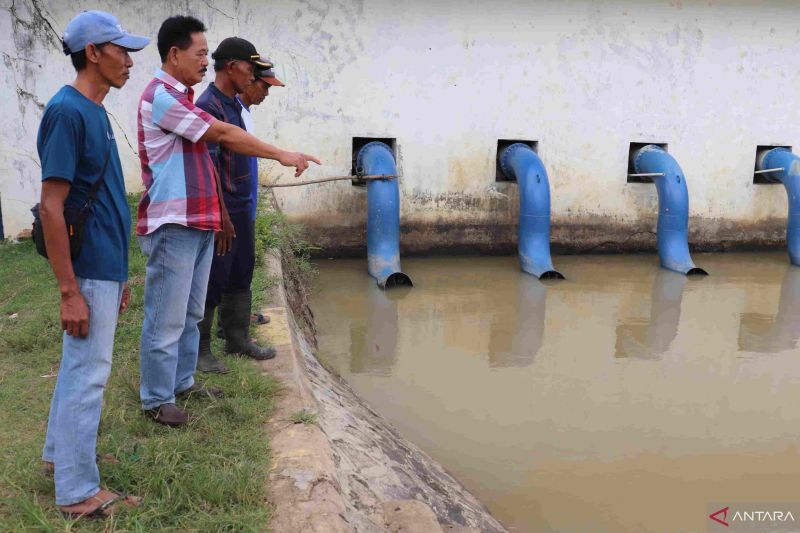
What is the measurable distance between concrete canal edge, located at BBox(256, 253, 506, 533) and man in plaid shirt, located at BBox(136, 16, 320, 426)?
576mm

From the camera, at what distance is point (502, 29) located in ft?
28.4

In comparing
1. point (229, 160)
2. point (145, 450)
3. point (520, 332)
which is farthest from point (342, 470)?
point (520, 332)

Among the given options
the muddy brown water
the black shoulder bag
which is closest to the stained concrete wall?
the muddy brown water

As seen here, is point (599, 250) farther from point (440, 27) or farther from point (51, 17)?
point (51, 17)

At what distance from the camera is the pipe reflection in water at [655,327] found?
18.9 ft

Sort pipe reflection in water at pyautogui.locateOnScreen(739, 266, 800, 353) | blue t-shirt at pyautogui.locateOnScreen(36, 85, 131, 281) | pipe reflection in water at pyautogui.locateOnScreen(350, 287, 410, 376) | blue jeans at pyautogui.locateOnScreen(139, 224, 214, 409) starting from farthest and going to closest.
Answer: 1. pipe reflection in water at pyautogui.locateOnScreen(739, 266, 800, 353)
2. pipe reflection in water at pyautogui.locateOnScreen(350, 287, 410, 376)
3. blue jeans at pyautogui.locateOnScreen(139, 224, 214, 409)
4. blue t-shirt at pyautogui.locateOnScreen(36, 85, 131, 281)

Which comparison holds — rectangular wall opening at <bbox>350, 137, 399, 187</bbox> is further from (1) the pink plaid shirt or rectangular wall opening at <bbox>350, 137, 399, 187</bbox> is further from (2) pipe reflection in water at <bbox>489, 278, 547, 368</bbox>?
(1) the pink plaid shirt

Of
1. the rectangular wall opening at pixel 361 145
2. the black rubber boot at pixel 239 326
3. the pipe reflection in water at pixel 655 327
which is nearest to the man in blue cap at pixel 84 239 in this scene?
the black rubber boot at pixel 239 326

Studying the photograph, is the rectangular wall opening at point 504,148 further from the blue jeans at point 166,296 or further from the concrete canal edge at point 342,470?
the blue jeans at point 166,296

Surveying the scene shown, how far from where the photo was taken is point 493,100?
28.8ft

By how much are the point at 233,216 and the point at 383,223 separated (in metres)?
4.51

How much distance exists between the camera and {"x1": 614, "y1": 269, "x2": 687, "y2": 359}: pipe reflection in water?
575 cm

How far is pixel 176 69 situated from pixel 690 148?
842 centimetres

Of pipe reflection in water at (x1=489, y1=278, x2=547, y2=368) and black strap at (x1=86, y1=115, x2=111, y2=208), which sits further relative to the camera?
pipe reflection in water at (x1=489, y1=278, x2=547, y2=368)
